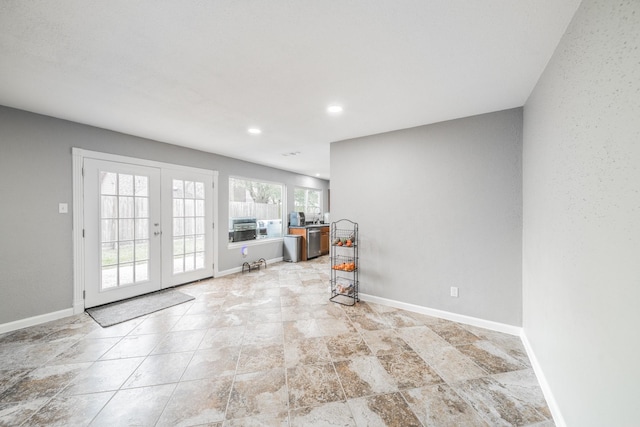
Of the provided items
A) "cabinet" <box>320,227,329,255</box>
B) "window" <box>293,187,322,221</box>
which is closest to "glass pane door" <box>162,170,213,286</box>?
"window" <box>293,187,322,221</box>

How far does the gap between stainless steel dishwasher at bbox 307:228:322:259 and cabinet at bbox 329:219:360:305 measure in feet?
7.29

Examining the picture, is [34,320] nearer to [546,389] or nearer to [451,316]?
[451,316]

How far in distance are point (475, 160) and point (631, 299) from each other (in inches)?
83.9

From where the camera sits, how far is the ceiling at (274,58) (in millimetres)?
1298

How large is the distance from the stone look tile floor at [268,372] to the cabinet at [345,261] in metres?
0.50

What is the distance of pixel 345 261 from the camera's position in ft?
12.6

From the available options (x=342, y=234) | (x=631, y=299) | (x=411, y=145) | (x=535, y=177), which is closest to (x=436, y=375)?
(x=631, y=299)

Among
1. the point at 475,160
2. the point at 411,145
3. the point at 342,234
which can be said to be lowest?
the point at 342,234

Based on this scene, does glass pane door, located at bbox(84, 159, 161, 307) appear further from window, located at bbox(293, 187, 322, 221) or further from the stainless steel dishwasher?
window, located at bbox(293, 187, 322, 221)

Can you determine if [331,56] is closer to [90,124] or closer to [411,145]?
[411,145]

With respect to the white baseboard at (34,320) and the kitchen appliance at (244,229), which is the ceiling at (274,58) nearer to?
the white baseboard at (34,320)

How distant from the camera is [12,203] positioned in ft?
8.41

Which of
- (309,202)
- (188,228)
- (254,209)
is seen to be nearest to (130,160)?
(188,228)

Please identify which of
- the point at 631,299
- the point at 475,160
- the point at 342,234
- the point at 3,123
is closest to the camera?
the point at 631,299
